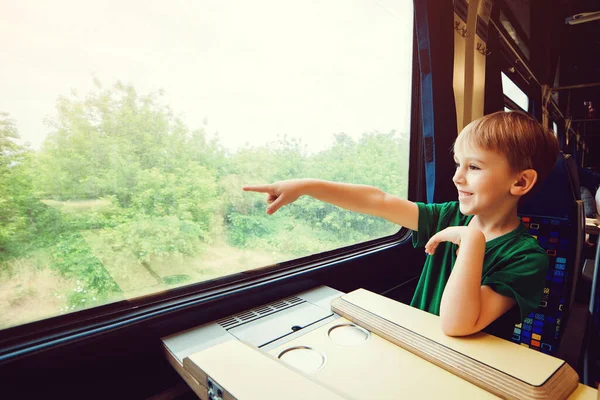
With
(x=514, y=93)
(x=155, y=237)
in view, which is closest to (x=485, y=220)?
(x=155, y=237)

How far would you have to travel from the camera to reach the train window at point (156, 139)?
2.63 feet

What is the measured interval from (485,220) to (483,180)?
214 millimetres

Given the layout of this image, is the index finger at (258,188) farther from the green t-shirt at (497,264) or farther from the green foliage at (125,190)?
the green t-shirt at (497,264)

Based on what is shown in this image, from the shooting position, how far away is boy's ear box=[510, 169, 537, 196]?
926mm

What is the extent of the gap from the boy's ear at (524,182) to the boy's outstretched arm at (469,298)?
24 cm

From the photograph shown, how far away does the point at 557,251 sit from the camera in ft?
3.74

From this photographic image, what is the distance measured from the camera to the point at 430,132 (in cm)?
174

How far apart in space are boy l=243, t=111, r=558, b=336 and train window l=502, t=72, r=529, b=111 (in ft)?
9.91

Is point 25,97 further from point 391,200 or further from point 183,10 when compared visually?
point 391,200

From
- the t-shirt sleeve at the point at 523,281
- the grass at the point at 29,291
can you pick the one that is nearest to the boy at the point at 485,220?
the t-shirt sleeve at the point at 523,281

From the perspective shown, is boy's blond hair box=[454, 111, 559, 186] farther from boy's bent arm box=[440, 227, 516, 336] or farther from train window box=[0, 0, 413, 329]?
train window box=[0, 0, 413, 329]

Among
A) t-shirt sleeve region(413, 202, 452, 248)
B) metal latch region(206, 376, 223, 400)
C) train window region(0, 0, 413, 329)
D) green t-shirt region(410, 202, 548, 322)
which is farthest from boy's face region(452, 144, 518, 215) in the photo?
metal latch region(206, 376, 223, 400)

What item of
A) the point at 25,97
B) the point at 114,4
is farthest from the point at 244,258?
the point at 114,4

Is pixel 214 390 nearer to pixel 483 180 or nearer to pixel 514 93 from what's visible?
pixel 483 180
